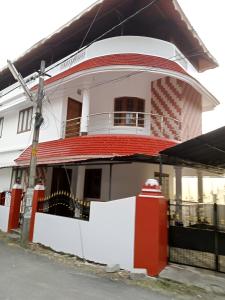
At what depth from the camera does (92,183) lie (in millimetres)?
12398

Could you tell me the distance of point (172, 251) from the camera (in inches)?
274

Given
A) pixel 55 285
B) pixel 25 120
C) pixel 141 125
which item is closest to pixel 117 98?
pixel 141 125

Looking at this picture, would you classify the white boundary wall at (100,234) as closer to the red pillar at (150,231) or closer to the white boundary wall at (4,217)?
the red pillar at (150,231)

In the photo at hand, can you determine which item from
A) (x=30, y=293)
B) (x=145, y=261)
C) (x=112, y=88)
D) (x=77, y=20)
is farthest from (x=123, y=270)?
(x=77, y=20)

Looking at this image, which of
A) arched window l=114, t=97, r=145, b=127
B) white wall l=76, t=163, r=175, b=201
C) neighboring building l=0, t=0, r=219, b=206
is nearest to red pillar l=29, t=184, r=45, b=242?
neighboring building l=0, t=0, r=219, b=206

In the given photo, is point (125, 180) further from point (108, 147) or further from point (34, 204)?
point (34, 204)

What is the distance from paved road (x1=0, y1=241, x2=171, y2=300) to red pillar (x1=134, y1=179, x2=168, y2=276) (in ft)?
2.48

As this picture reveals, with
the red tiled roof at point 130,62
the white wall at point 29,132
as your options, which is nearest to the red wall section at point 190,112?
the red tiled roof at point 130,62

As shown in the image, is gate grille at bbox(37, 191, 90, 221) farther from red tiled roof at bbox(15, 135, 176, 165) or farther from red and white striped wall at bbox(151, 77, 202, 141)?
red and white striped wall at bbox(151, 77, 202, 141)

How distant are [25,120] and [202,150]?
34.1 ft

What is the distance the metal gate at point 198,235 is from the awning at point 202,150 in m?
1.32

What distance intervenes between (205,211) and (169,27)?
9.09 meters

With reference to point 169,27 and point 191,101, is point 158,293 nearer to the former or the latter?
point 191,101

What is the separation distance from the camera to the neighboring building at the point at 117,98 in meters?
10.1
